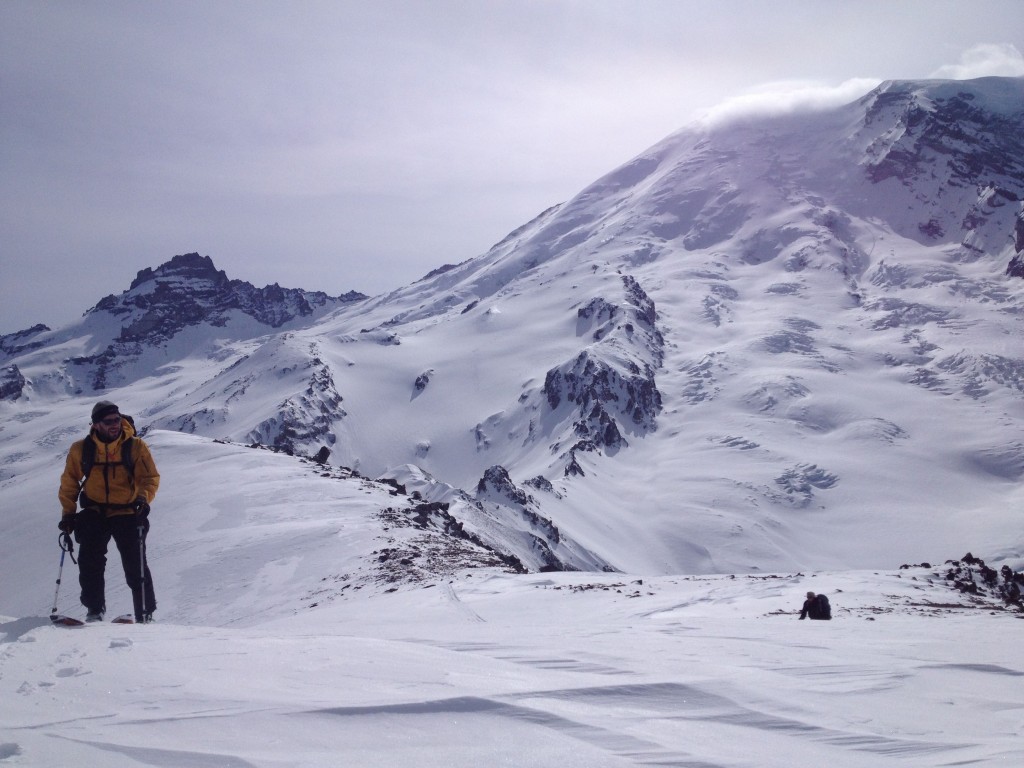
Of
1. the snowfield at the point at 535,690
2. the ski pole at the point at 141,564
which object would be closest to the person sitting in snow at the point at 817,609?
the snowfield at the point at 535,690

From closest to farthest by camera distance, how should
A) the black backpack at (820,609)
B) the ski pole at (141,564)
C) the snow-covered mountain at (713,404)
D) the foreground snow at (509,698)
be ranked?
1. the foreground snow at (509,698)
2. the ski pole at (141,564)
3. the black backpack at (820,609)
4. the snow-covered mountain at (713,404)

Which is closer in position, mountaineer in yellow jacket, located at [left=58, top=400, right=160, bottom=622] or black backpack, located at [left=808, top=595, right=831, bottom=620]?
mountaineer in yellow jacket, located at [left=58, top=400, right=160, bottom=622]

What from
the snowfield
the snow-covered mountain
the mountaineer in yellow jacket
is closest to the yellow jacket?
the mountaineer in yellow jacket

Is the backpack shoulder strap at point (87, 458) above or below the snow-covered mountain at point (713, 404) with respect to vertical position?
below

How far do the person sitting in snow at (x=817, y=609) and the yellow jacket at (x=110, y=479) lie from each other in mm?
9948

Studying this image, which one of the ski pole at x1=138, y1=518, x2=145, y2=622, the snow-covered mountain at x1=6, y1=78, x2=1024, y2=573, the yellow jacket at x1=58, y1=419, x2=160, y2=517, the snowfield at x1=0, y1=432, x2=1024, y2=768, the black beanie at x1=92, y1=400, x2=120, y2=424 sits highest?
the snow-covered mountain at x1=6, y1=78, x2=1024, y2=573

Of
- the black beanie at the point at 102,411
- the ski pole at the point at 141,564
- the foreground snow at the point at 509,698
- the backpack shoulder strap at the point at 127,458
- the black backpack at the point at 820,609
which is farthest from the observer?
the black backpack at the point at 820,609

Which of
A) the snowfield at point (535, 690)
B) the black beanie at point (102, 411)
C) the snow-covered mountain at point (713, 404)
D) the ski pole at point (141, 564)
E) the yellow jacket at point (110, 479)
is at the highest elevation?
the snow-covered mountain at point (713, 404)

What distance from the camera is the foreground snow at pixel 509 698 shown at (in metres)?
4.55

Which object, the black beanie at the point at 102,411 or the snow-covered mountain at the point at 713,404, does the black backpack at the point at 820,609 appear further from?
the snow-covered mountain at the point at 713,404

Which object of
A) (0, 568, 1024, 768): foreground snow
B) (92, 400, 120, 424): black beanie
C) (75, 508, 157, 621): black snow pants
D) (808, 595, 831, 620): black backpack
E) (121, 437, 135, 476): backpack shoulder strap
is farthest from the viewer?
(808, 595, 831, 620): black backpack

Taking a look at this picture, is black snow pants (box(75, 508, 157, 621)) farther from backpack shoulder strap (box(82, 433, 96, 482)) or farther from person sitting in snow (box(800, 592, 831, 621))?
person sitting in snow (box(800, 592, 831, 621))

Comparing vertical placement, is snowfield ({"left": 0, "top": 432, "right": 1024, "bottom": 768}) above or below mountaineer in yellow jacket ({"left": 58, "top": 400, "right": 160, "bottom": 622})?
below

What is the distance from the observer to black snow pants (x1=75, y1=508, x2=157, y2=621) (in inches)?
388
